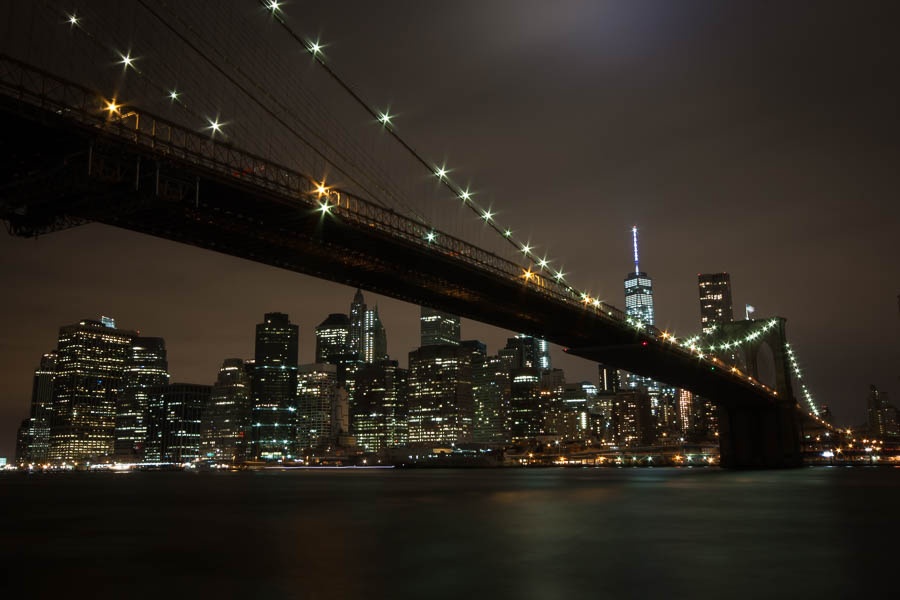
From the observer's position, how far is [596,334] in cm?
5950

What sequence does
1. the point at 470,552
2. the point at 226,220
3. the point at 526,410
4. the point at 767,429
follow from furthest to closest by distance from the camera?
1. the point at 526,410
2. the point at 767,429
3. the point at 226,220
4. the point at 470,552

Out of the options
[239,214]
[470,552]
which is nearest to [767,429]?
[239,214]

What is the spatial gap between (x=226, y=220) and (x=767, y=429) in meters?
59.6

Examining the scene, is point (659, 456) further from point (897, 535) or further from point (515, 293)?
point (897, 535)

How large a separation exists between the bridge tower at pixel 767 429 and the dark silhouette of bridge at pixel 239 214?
67.0ft

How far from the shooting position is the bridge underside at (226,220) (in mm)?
25062

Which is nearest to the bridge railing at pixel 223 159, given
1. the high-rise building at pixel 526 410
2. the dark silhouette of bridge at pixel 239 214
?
the dark silhouette of bridge at pixel 239 214

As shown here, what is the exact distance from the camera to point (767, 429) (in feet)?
245

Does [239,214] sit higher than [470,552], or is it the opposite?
[239,214]

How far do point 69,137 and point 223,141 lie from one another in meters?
6.05

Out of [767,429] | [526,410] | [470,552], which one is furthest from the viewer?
[526,410]

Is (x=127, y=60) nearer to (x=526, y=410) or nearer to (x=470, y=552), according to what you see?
(x=470, y=552)

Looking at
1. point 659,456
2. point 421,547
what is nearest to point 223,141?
point 421,547

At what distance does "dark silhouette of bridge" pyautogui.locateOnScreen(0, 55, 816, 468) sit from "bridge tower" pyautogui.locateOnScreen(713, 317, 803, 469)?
2042 centimetres
